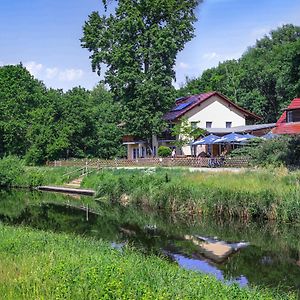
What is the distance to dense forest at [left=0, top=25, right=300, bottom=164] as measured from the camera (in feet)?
169

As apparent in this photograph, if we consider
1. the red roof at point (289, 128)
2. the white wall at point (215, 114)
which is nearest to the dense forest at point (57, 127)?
the white wall at point (215, 114)

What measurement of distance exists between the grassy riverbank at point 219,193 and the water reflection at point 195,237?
0.78m

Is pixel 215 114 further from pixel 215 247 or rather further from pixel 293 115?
pixel 215 247

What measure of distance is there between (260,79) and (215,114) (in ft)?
35.9

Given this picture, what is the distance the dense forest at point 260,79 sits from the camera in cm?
5821

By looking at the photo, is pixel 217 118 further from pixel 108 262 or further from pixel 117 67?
pixel 108 262

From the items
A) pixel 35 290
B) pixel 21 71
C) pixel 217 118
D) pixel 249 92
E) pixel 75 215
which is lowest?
pixel 75 215

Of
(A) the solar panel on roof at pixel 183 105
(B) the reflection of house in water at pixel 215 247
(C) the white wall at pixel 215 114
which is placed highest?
(A) the solar panel on roof at pixel 183 105

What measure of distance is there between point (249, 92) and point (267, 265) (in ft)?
163

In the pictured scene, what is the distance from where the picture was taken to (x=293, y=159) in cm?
3188

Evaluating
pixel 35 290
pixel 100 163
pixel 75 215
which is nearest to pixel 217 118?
pixel 100 163

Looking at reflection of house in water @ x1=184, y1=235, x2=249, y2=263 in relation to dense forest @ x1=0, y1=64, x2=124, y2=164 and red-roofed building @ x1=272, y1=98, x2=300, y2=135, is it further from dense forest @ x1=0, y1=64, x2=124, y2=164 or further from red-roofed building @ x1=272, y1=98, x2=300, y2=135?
dense forest @ x1=0, y1=64, x2=124, y2=164

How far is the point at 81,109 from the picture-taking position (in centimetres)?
5162

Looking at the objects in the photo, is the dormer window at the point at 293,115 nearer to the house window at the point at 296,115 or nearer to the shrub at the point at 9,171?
the house window at the point at 296,115
